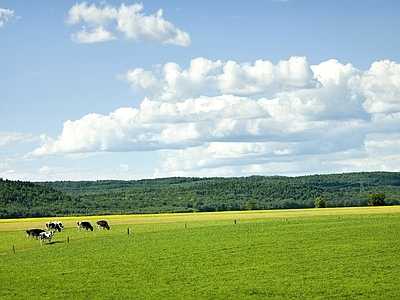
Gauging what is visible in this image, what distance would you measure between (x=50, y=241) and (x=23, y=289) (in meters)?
29.2

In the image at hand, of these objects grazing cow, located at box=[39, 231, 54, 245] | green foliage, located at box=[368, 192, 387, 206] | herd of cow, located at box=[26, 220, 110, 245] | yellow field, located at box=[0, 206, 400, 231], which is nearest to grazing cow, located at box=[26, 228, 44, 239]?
herd of cow, located at box=[26, 220, 110, 245]

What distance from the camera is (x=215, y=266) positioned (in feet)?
136

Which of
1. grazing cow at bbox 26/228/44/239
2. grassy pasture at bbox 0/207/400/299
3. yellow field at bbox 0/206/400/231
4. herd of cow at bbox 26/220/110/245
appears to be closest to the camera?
grassy pasture at bbox 0/207/400/299

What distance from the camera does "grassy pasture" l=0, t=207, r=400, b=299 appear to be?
108 ft

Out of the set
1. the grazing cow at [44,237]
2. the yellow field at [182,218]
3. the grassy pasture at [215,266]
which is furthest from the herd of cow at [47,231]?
the yellow field at [182,218]

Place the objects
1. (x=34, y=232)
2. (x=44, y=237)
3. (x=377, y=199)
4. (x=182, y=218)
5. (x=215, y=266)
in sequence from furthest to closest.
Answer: (x=377, y=199)
(x=182, y=218)
(x=34, y=232)
(x=44, y=237)
(x=215, y=266)

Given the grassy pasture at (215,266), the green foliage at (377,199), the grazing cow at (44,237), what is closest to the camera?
the grassy pasture at (215,266)

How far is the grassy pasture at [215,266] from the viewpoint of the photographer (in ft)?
108

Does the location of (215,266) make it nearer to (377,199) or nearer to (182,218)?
(182,218)

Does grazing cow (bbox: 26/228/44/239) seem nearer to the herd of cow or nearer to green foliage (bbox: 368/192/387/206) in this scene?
the herd of cow

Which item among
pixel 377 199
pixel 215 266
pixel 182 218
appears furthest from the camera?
pixel 377 199

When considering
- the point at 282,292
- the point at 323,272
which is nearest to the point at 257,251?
the point at 323,272

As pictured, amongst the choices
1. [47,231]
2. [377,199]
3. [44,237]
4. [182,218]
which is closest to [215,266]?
[44,237]

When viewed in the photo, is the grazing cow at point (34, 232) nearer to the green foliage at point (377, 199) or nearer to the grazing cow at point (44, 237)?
the grazing cow at point (44, 237)
